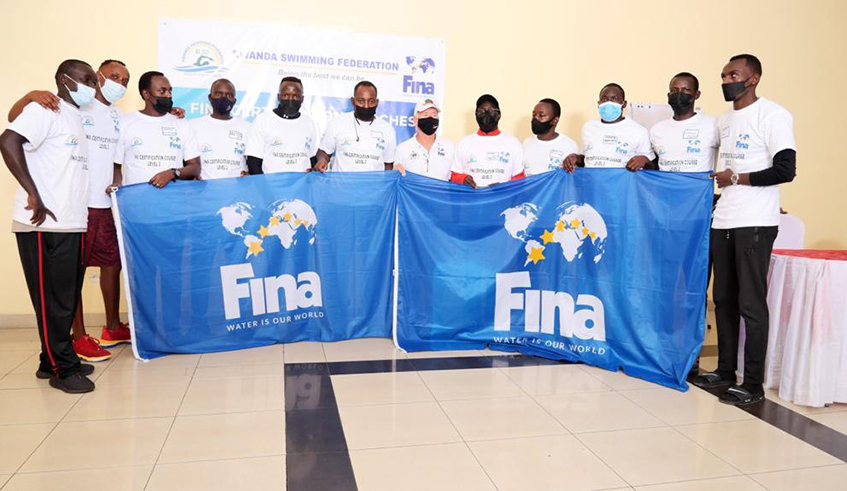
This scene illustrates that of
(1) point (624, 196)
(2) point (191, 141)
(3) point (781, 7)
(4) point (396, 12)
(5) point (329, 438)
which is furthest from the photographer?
(3) point (781, 7)

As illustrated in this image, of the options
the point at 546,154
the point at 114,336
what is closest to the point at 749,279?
the point at 546,154

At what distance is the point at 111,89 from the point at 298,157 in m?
1.18

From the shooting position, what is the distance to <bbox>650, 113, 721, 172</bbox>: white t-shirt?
3.30 meters

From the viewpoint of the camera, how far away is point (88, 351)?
3.39 m

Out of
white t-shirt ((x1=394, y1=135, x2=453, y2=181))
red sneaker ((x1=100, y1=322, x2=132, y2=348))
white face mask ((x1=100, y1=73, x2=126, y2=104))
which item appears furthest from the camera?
white t-shirt ((x1=394, y1=135, x2=453, y2=181))

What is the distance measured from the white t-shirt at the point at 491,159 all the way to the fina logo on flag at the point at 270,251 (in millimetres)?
1119

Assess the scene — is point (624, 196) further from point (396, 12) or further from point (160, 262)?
point (160, 262)

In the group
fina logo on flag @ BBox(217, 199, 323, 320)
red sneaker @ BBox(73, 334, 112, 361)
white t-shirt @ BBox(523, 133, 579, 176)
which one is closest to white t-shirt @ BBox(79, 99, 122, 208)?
fina logo on flag @ BBox(217, 199, 323, 320)

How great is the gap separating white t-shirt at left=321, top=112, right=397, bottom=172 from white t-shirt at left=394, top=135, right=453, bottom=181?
146mm

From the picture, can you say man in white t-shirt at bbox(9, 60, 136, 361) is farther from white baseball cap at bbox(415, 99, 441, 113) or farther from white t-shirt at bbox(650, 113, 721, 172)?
white t-shirt at bbox(650, 113, 721, 172)

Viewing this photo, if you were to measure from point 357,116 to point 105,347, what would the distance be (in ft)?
7.46

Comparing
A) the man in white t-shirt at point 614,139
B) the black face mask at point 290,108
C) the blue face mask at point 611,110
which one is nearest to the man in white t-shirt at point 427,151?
the black face mask at point 290,108

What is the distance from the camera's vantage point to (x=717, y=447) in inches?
97.0

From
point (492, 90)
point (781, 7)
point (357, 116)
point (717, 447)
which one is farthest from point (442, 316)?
point (781, 7)
